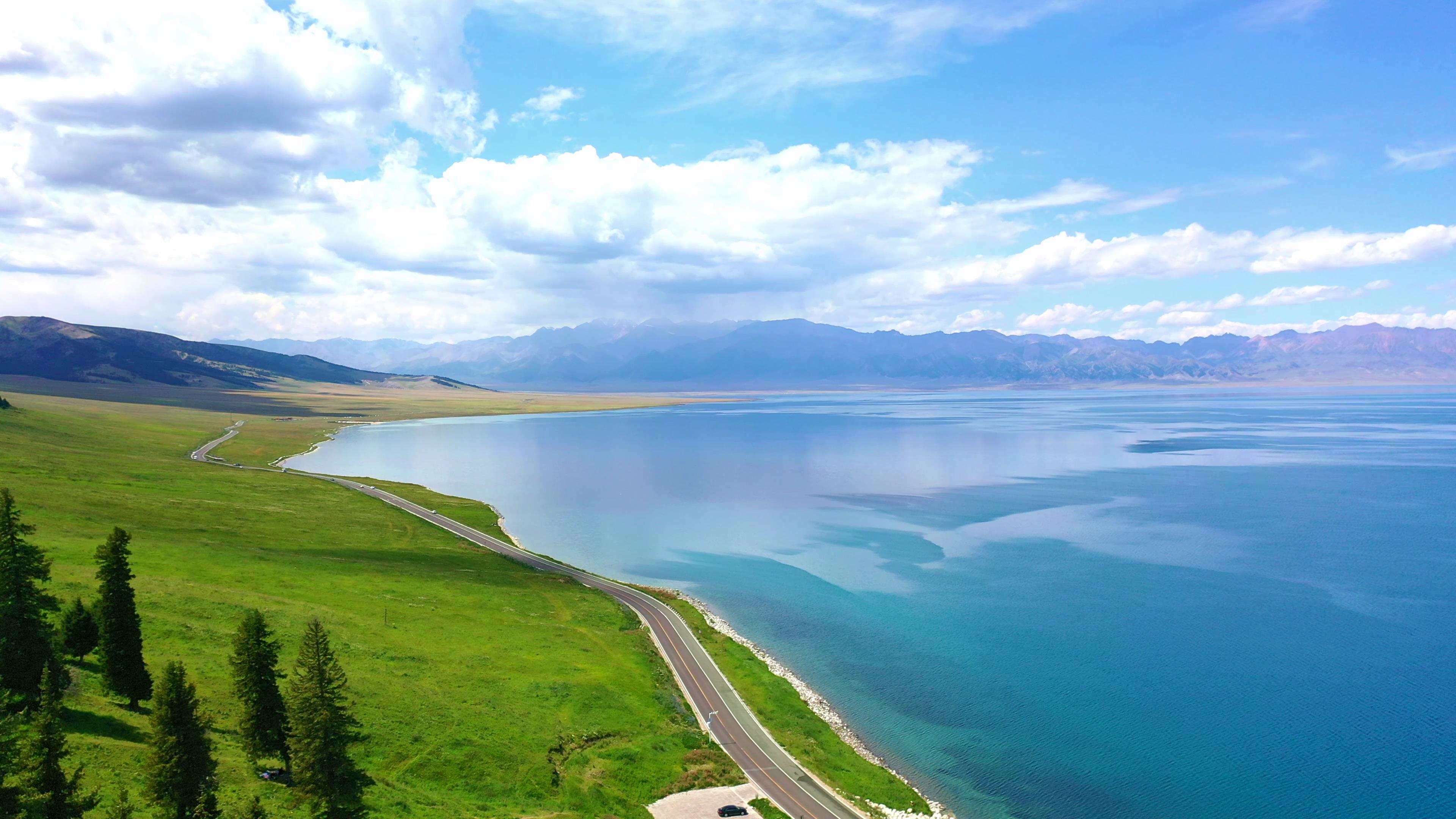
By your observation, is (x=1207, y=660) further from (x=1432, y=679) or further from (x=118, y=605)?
(x=118, y=605)

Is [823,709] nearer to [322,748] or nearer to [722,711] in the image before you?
[722,711]

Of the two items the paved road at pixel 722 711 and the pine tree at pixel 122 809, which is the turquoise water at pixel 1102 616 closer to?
the paved road at pixel 722 711

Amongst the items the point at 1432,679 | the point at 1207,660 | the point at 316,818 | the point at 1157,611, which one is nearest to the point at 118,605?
the point at 316,818

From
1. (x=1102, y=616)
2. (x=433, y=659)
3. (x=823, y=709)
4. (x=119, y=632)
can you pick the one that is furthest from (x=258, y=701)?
(x=1102, y=616)

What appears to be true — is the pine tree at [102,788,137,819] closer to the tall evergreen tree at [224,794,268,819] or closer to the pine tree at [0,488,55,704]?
the tall evergreen tree at [224,794,268,819]

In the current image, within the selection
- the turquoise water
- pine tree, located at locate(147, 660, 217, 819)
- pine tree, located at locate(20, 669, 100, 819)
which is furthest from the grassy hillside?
the turquoise water
